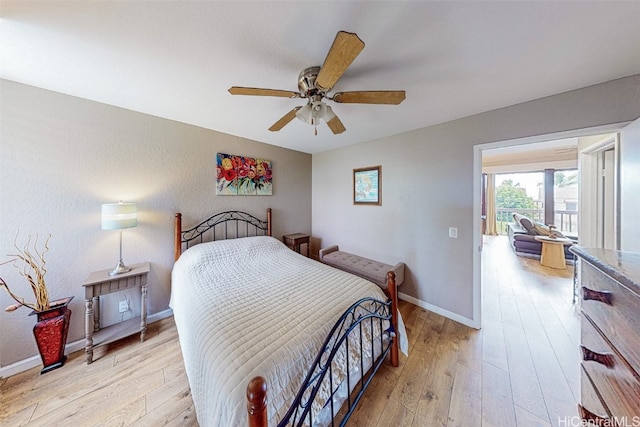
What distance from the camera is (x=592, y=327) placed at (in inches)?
35.9

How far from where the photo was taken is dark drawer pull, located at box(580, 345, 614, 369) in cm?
77

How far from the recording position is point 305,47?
133 cm

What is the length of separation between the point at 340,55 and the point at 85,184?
8.87 ft

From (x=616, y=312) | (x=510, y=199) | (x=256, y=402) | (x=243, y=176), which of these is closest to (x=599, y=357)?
(x=616, y=312)

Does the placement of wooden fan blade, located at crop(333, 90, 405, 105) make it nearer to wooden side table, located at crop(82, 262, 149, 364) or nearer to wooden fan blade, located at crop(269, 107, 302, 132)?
wooden fan blade, located at crop(269, 107, 302, 132)

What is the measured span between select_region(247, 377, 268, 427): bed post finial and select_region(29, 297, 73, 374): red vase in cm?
227

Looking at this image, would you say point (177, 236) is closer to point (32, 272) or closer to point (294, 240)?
point (32, 272)

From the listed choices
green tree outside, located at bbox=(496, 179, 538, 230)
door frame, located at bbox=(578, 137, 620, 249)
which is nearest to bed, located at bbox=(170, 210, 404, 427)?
door frame, located at bbox=(578, 137, 620, 249)

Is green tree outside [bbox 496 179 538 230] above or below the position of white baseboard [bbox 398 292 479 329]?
above

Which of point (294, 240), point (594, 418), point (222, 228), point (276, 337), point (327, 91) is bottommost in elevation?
point (594, 418)

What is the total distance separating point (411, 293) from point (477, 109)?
7.97 feet

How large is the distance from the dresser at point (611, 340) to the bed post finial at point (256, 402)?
3.95ft

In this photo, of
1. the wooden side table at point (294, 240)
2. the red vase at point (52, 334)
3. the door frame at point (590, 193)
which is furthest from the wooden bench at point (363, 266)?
the red vase at point (52, 334)

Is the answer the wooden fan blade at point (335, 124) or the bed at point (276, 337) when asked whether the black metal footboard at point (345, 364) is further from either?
the wooden fan blade at point (335, 124)
